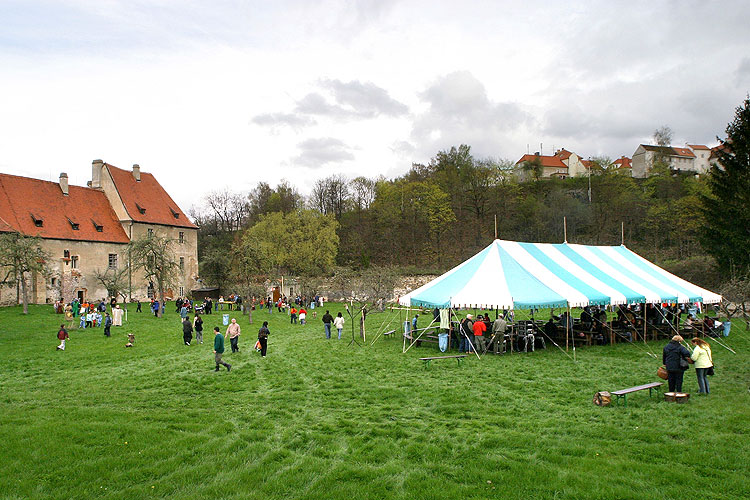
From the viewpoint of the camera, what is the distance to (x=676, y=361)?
908 centimetres

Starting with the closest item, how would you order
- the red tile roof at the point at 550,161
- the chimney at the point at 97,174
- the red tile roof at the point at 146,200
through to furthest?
the red tile roof at the point at 146,200 → the chimney at the point at 97,174 → the red tile roof at the point at 550,161

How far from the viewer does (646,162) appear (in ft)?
224

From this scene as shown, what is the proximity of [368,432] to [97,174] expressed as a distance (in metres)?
42.6

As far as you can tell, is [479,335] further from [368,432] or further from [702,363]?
[368,432]

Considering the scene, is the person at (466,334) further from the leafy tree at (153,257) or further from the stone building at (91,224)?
the stone building at (91,224)

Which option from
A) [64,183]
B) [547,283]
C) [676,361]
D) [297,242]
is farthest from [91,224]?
[676,361]

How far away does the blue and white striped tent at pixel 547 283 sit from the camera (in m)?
14.7

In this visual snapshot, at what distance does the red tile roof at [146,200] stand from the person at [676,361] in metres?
40.1

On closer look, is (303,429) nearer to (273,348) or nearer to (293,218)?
(273,348)

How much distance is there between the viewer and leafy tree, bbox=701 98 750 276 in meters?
24.6

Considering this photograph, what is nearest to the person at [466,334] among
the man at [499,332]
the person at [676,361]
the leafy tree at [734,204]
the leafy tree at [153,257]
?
the man at [499,332]

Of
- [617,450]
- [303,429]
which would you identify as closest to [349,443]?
[303,429]

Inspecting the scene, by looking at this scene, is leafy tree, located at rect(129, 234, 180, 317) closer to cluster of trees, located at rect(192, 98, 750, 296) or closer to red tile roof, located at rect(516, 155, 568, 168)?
cluster of trees, located at rect(192, 98, 750, 296)

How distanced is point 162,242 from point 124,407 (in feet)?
76.7
